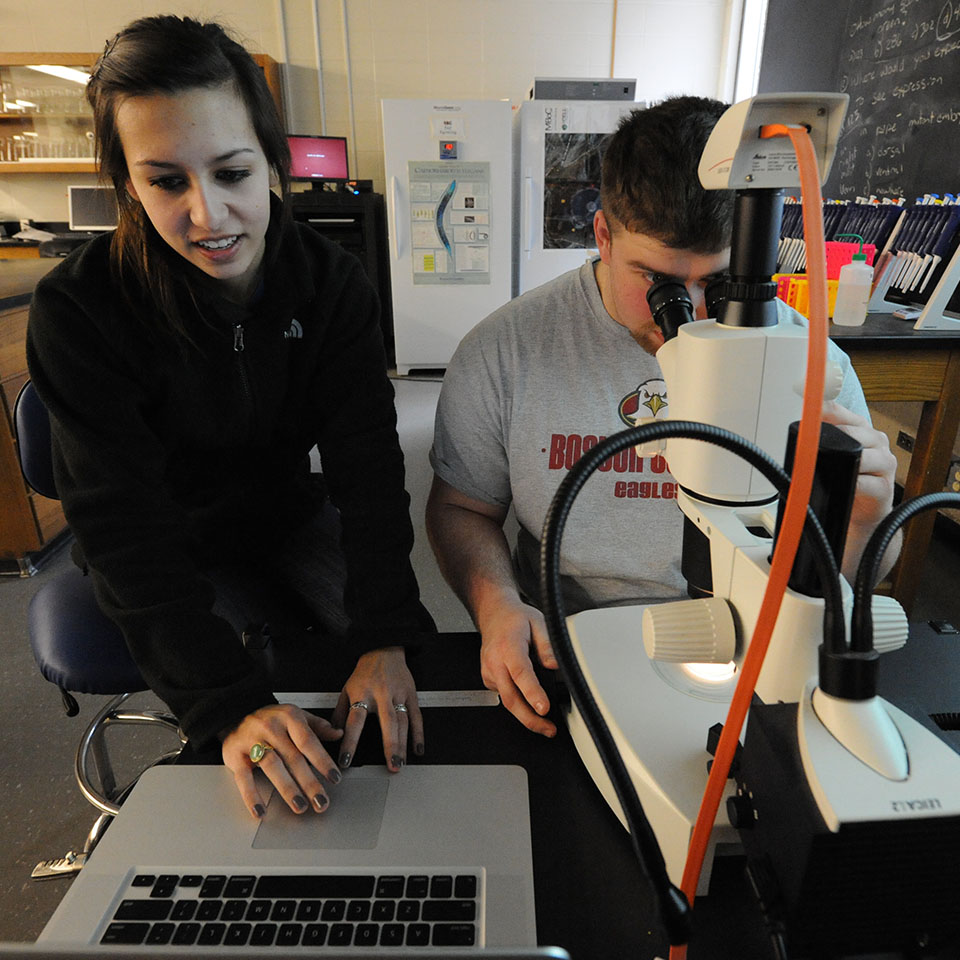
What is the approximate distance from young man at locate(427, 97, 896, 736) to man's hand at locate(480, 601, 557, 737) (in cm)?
12

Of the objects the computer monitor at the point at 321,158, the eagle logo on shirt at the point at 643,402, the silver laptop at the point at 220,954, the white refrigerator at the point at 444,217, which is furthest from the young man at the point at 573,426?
the computer monitor at the point at 321,158

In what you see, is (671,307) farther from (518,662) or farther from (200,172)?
(200,172)

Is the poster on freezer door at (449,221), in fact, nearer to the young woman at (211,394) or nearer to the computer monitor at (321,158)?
the computer monitor at (321,158)

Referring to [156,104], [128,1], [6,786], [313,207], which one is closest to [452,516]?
[156,104]

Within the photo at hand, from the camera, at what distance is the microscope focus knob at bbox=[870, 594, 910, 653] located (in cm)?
40

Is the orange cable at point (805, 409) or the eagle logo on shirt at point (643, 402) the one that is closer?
the orange cable at point (805, 409)

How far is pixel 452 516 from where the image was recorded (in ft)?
3.53

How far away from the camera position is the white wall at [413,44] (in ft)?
14.9

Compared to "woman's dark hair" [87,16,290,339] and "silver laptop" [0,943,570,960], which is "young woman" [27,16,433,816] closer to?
"woman's dark hair" [87,16,290,339]

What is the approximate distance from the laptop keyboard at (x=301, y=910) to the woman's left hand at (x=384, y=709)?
124 mm

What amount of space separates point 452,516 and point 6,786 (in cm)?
124

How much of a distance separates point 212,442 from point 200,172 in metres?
0.37

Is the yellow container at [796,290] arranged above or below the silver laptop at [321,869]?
above

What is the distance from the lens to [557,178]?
4.20 meters
